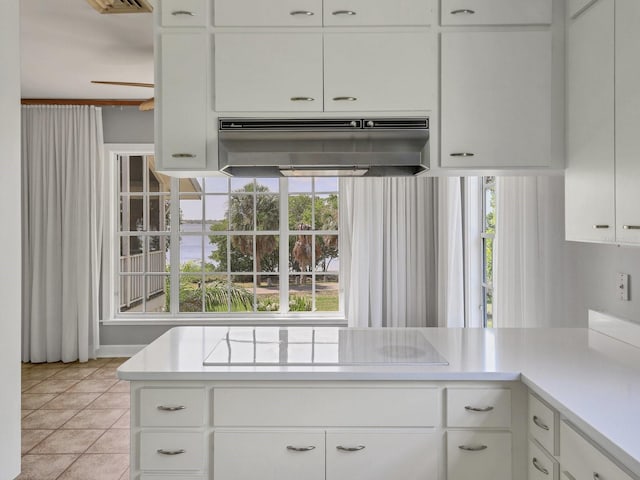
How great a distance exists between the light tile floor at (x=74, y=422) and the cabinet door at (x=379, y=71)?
2.32m

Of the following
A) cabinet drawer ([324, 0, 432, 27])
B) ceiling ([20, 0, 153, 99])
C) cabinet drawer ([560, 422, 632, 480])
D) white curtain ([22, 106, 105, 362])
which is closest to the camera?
cabinet drawer ([560, 422, 632, 480])

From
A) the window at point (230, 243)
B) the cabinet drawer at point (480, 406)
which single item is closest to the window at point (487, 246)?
the window at point (230, 243)

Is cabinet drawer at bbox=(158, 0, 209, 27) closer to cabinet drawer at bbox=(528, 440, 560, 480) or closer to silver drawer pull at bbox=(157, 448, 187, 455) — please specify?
silver drawer pull at bbox=(157, 448, 187, 455)

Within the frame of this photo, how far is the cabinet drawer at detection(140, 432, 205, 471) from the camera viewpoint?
6.26ft

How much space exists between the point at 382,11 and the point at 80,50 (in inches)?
109

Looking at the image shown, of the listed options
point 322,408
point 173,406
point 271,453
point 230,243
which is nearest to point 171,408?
point 173,406

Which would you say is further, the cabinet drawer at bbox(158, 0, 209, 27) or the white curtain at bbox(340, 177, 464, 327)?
the white curtain at bbox(340, 177, 464, 327)

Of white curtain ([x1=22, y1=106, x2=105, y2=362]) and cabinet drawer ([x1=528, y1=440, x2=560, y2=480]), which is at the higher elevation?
white curtain ([x1=22, y1=106, x2=105, y2=362])

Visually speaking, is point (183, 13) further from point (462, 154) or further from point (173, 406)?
point (173, 406)

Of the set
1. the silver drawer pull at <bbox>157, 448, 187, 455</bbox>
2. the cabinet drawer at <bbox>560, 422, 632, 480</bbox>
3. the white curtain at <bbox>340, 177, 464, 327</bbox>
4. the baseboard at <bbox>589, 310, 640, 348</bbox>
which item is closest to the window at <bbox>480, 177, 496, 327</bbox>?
the white curtain at <bbox>340, 177, 464, 327</bbox>

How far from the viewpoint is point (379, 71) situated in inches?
90.7

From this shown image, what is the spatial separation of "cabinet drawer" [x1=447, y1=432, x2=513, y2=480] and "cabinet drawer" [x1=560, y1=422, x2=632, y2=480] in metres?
Result: 0.30

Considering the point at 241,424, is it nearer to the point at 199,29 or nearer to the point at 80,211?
the point at 199,29

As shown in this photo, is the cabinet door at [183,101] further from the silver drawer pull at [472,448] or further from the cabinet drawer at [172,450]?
the silver drawer pull at [472,448]
